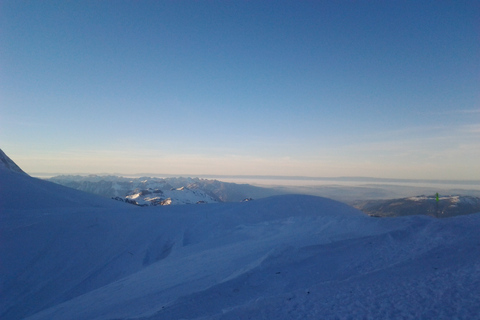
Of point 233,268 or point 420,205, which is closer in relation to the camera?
point 233,268

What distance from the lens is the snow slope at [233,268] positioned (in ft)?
17.1

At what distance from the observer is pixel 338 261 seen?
775 centimetres

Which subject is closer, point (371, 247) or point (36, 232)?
point (371, 247)

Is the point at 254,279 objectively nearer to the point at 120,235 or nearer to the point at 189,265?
the point at 189,265

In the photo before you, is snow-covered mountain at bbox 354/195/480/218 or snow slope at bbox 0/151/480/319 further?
snow-covered mountain at bbox 354/195/480/218

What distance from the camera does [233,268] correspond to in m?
8.38

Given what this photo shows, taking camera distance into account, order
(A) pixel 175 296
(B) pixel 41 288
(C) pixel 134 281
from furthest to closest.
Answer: (B) pixel 41 288 → (C) pixel 134 281 → (A) pixel 175 296

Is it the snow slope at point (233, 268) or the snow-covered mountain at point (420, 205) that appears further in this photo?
the snow-covered mountain at point (420, 205)

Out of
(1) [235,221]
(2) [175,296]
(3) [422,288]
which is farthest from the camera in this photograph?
(1) [235,221]

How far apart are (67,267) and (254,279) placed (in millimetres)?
10672

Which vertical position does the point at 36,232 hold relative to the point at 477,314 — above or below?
below

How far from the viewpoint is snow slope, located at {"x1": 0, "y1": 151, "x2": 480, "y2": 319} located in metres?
5.22

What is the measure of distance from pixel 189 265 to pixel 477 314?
8016mm

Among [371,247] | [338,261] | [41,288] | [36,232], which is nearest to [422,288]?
[338,261]
